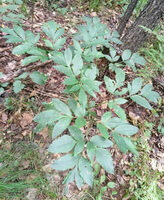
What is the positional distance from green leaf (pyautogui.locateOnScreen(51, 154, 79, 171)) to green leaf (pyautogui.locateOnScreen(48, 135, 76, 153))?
0.06 m

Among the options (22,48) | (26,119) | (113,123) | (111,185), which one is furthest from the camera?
(26,119)

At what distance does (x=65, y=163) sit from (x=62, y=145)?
101 millimetres

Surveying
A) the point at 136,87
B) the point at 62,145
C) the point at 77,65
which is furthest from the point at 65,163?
the point at 136,87

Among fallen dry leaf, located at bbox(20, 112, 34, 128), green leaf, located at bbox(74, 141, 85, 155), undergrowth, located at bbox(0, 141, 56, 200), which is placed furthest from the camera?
Answer: fallen dry leaf, located at bbox(20, 112, 34, 128)

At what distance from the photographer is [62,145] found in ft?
3.42

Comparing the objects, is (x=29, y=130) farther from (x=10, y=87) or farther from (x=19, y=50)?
(x=19, y=50)

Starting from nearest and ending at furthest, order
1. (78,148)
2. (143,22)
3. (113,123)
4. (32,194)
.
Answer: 1. (78,148)
2. (113,123)
3. (32,194)
4. (143,22)

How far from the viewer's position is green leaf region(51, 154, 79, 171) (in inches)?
40.7

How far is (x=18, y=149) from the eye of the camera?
175cm

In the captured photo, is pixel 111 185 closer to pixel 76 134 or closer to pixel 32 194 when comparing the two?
pixel 32 194

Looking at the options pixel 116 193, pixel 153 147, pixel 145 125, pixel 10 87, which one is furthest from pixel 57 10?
pixel 116 193

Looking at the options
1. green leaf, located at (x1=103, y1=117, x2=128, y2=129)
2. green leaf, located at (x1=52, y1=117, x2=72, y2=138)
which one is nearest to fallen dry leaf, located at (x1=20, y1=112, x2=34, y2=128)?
green leaf, located at (x1=52, y1=117, x2=72, y2=138)

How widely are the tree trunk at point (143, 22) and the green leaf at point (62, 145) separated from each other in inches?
67.9

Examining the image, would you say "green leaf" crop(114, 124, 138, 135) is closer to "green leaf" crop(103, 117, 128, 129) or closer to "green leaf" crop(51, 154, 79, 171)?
"green leaf" crop(103, 117, 128, 129)
